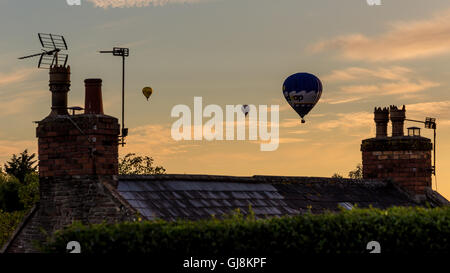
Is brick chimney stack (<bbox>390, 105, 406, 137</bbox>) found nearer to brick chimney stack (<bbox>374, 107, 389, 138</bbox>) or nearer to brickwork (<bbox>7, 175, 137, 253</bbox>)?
brick chimney stack (<bbox>374, 107, 389, 138</bbox>)

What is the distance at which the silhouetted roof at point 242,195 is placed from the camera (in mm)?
23281

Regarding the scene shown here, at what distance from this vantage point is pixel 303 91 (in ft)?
128

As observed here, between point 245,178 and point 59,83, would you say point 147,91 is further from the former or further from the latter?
point 59,83

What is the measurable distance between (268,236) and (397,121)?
71.6 ft

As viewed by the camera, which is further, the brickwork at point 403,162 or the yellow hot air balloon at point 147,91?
the yellow hot air balloon at point 147,91

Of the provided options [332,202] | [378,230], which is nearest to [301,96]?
[332,202]

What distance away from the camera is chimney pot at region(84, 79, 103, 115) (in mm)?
25344

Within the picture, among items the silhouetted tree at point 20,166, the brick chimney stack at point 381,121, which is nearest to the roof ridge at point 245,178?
the brick chimney stack at point 381,121

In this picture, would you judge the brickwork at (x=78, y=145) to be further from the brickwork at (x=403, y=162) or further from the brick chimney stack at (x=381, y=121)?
the brick chimney stack at (x=381, y=121)

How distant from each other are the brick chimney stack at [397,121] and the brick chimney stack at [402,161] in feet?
1.59

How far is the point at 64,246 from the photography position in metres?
16.7

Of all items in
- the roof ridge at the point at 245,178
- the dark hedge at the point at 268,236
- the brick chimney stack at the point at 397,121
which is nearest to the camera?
the dark hedge at the point at 268,236
